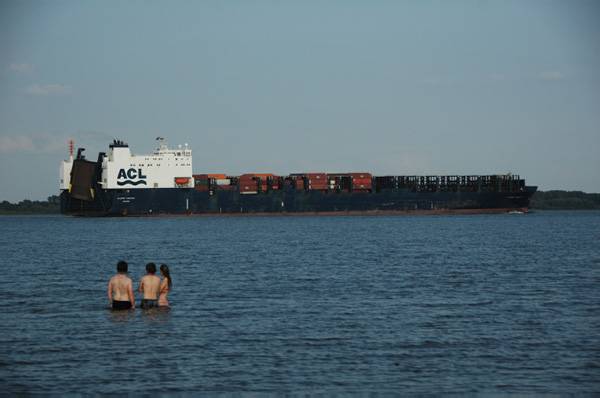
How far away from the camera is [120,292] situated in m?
20.1

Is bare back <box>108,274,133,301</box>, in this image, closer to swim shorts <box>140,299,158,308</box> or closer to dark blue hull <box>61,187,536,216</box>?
swim shorts <box>140,299,158,308</box>

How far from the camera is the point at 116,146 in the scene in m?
111

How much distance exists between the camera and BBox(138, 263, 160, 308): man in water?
1986 centimetres

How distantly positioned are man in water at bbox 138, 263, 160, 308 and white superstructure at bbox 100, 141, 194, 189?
91980 mm

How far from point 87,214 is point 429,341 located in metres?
105

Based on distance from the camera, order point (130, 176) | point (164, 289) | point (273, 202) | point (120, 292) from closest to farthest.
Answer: point (120, 292) < point (164, 289) < point (130, 176) < point (273, 202)

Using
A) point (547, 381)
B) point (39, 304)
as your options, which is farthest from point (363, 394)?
point (39, 304)

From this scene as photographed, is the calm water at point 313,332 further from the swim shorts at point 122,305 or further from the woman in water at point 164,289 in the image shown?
the woman in water at point 164,289

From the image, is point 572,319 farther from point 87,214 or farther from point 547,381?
point 87,214

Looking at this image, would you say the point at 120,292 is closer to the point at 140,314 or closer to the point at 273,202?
the point at 140,314

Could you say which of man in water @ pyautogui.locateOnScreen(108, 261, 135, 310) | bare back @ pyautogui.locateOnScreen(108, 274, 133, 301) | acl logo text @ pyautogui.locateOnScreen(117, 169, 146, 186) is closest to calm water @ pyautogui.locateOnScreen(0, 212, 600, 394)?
man in water @ pyautogui.locateOnScreen(108, 261, 135, 310)

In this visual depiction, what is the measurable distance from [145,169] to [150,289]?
307 feet

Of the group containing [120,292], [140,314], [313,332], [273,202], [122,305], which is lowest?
[313,332]

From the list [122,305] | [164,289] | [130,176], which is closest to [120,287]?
[122,305]
